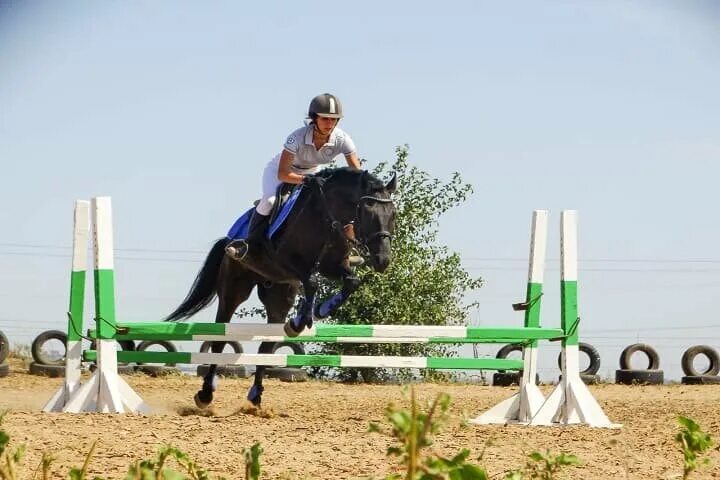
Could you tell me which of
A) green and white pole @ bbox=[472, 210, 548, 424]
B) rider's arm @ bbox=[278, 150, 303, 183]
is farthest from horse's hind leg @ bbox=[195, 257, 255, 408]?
green and white pole @ bbox=[472, 210, 548, 424]

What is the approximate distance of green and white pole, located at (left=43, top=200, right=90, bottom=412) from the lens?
277 inches

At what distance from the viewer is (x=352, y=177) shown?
7043 mm

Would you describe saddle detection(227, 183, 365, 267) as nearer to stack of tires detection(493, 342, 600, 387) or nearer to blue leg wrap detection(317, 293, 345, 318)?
blue leg wrap detection(317, 293, 345, 318)

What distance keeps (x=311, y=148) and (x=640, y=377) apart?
710 centimetres

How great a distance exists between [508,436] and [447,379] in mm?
9116

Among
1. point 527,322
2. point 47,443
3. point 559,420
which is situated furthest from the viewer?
point 527,322

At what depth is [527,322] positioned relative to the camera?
297 inches

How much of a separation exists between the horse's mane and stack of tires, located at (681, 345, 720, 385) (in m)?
7.64

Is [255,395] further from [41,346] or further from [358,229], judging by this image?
[41,346]

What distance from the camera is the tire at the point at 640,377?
42.7 feet

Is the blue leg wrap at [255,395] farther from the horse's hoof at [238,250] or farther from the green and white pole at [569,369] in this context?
the green and white pole at [569,369]

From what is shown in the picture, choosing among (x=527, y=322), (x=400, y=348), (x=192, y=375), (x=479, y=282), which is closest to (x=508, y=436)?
(x=527, y=322)

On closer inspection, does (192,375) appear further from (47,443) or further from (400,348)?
(47,443)

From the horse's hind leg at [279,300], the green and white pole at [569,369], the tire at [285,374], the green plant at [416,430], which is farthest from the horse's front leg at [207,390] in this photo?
the green plant at [416,430]
